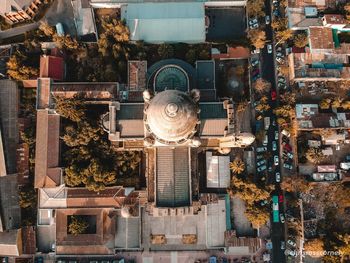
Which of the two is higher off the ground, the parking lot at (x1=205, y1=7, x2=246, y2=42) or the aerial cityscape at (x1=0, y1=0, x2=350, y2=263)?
the parking lot at (x1=205, y1=7, x2=246, y2=42)

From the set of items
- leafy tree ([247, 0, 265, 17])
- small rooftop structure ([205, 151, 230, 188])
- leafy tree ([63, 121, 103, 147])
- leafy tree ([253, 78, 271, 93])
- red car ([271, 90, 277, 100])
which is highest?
leafy tree ([247, 0, 265, 17])

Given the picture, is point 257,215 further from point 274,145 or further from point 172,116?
point 172,116

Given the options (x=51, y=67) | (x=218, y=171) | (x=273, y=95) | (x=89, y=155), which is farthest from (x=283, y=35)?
(x=51, y=67)

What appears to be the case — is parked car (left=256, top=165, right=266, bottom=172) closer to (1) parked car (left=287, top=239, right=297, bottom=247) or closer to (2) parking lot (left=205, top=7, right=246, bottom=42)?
(1) parked car (left=287, top=239, right=297, bottom=247)

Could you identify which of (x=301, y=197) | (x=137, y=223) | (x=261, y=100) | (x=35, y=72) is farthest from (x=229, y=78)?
(x=35, y=72)

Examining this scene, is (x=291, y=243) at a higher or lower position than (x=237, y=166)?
lower

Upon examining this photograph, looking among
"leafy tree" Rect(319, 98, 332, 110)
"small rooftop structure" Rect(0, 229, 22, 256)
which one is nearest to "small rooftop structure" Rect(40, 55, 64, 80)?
"small rooftop structure" Rect(0, 229, 22, 256)

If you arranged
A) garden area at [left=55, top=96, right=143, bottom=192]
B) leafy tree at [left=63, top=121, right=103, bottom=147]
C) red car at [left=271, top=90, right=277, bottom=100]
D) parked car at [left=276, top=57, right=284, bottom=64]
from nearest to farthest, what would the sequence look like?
1. garden area at [left=55, top=96, right=143, bottom=192]
2. leafy tree at [left=63, top=121, right=103, bottom=147]
3. red car at [left=271, top=90, right=277, bottom=100]
4. parked car at [left=276, top=57, right=284, bottom=64]

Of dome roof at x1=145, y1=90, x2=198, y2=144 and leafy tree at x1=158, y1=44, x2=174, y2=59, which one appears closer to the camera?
dome roof at x1=145, y1=90, x2=198, y2=144
